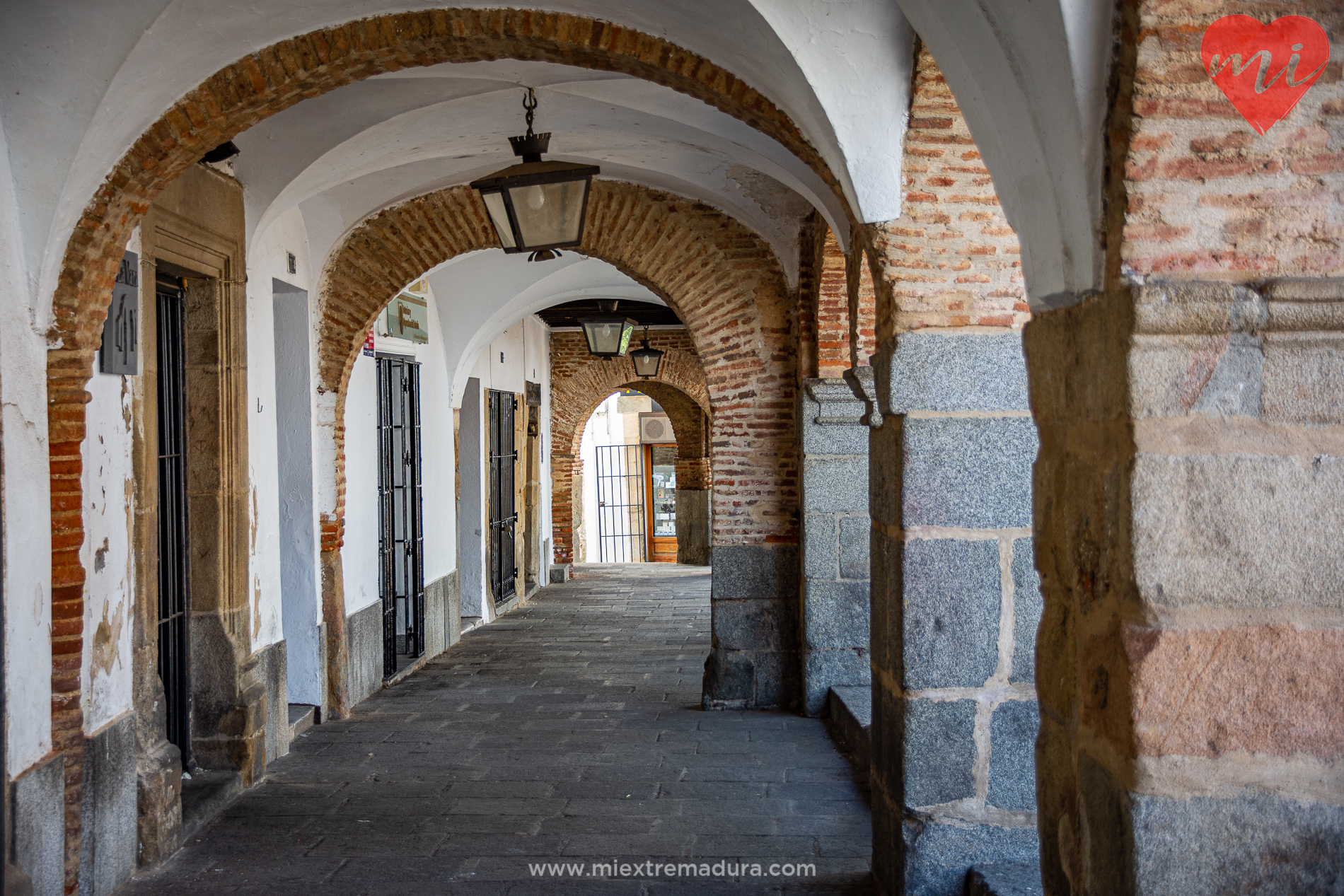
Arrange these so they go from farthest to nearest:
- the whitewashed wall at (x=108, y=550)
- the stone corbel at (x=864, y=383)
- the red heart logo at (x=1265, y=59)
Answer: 1. the stone corbel at (x=864, y=383)
2. the whitewashed wall at (x=108, y=550)
3. the red heart logo at (x=1265, y=59)

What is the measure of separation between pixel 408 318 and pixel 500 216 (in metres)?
4.00

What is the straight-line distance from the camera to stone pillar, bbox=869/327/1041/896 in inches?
121

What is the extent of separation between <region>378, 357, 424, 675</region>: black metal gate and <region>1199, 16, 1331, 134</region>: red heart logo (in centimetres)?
664

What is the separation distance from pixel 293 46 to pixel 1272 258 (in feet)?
10.3

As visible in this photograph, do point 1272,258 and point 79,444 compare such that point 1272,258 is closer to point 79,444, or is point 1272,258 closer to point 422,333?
point 79,444

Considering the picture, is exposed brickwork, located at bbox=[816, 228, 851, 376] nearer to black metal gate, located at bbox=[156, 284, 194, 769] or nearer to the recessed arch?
the recessed arch

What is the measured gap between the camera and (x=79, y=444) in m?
3.36

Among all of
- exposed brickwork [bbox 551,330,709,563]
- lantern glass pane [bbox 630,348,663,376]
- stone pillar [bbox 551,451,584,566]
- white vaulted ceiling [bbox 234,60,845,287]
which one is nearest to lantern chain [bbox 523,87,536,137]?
white vaulted ceiling [bbox 234,60,845,287]

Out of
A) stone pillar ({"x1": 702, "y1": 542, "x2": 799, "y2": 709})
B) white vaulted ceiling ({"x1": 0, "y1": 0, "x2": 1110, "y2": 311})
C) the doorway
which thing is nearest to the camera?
white vaulted ceiling ({"x1": 0, "y1": 0, "x2": 1110, "y2": 311})

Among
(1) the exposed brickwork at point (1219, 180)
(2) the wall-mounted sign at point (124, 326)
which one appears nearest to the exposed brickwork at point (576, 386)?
(2) the wall-mounted sign at point (124, 326)

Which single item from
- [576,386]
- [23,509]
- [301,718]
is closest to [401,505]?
[301,718]

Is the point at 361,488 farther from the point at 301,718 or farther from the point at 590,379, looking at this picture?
the point at 590,379

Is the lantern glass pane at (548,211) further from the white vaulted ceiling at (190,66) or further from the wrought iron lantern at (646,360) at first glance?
the wrought iron lantern at (646,360)

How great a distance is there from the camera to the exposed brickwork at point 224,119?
329 cm
